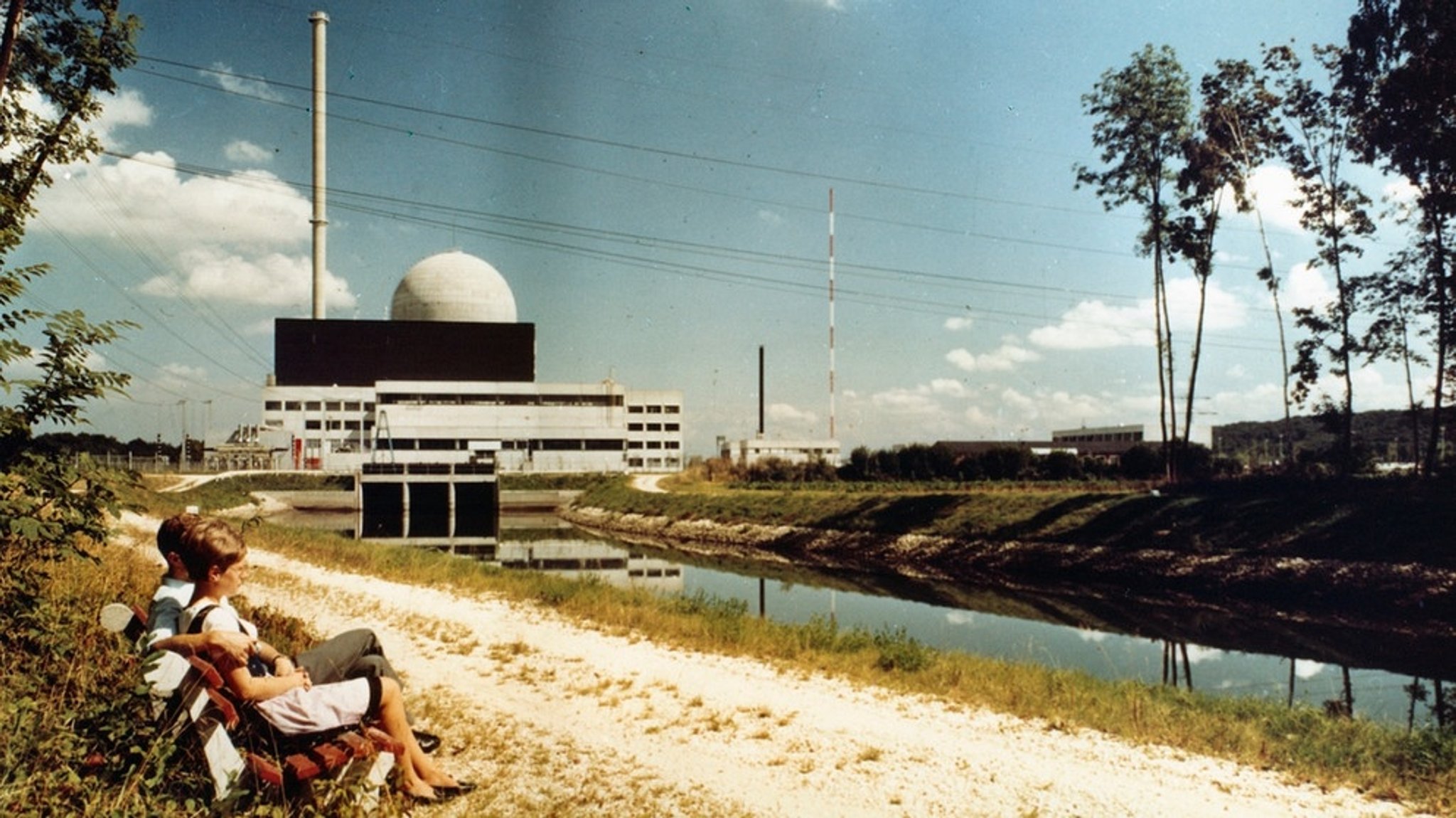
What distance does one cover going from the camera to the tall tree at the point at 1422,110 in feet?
66.2

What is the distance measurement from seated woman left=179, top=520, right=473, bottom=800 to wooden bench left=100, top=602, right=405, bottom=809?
93 mm

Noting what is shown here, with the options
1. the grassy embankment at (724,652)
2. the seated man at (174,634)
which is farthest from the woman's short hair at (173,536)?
the grassy embankment at (724,652)

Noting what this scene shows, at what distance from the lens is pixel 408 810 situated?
4.82 m

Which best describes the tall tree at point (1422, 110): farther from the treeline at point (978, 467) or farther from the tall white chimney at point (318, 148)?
the tall white chimney at point (318, 148)

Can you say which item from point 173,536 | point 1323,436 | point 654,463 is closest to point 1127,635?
point 173,536

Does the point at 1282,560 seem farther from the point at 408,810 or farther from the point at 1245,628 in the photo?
the point at 408,810

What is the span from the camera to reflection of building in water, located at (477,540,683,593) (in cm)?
2692

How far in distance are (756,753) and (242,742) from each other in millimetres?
3305

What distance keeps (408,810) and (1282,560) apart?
74.5 ft

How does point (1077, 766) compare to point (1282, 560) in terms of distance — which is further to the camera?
point (1282, 560)

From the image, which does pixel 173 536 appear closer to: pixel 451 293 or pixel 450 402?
pixel 450 402

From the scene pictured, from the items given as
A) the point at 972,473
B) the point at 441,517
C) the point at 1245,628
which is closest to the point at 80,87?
the point at 1245,628

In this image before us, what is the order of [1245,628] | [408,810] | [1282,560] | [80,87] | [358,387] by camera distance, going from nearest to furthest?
1. [408,810]
2. [80,87]
3. [1245,628]
4. [1282,560]
5. [358,387]

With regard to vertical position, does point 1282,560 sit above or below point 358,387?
below
